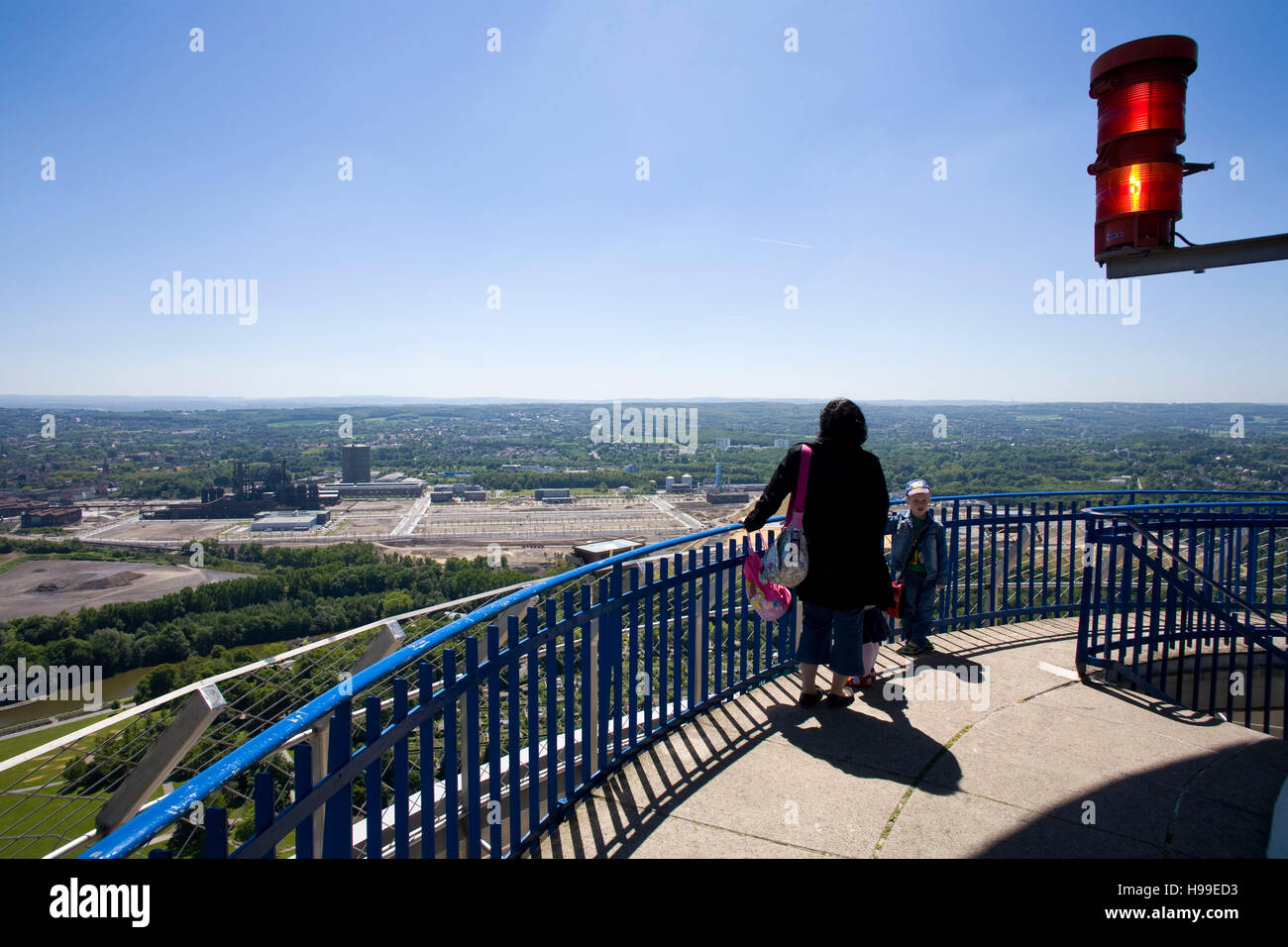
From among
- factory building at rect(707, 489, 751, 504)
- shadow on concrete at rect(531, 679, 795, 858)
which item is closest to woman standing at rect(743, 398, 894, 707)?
shadow on concrete at rect(531, 679, 795, 858)

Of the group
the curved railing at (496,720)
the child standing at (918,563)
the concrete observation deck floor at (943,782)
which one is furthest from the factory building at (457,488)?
the concrete observation deck floor at (943,782)

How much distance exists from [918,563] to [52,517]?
88.9 m

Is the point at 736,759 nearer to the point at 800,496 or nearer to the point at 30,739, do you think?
the point at 800,496

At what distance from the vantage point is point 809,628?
427 centimetres

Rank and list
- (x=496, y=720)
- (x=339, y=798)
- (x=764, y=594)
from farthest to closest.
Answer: (x=764, y=594) → (x=496, y=720) → (x=339, y=798)

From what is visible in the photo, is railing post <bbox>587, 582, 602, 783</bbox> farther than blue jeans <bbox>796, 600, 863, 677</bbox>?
No

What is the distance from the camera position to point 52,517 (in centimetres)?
7000

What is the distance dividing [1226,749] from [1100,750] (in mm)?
719

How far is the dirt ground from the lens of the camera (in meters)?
45.0

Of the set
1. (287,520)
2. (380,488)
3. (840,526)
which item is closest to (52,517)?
(287,520)

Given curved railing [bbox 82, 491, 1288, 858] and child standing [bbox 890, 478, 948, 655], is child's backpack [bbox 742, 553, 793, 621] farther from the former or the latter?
child standing [bbox 890, 478, 948, 655]

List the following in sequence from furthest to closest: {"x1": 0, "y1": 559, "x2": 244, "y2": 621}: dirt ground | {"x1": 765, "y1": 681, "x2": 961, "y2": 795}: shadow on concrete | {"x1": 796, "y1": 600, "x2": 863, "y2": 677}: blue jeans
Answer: {"x1": 0, "y1": 559, "x2": 244, "y2": 621}: dirt ground
{"x1": 796, "y1": 600, "x2": 863, "y2": 677}: blue jeans
{"x1": 765, "y1": 681, "x2": 961, "y2": 795}: shadow on concrete
